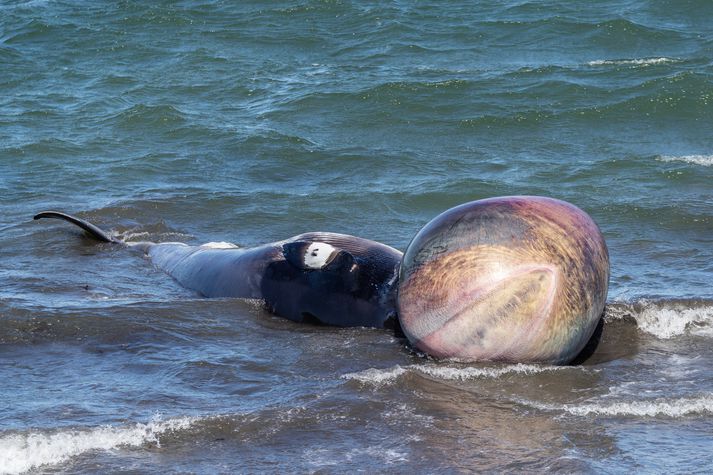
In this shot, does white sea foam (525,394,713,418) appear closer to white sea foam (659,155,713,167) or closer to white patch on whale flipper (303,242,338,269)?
white patch on whale flipper (303,242,338,269)

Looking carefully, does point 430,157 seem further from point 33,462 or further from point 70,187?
point 33,462

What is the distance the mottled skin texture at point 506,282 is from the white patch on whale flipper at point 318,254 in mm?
1109

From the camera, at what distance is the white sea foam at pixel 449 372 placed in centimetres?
613

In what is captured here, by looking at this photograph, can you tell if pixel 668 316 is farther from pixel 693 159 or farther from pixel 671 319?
pixel 693 159

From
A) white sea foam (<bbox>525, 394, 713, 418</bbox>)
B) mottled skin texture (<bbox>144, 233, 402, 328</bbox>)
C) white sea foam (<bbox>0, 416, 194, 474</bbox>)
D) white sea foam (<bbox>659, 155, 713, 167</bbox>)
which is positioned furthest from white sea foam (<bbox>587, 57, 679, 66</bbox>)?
white sea foam (<bbox>0, 416, 194, 474</bbox>)

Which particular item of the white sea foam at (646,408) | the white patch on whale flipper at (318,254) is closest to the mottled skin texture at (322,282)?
the white patch on whale flipper at (318,254)

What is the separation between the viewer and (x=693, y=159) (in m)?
13.3

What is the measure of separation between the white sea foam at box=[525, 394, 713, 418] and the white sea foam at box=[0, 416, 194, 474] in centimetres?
194

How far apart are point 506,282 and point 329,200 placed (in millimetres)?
6190

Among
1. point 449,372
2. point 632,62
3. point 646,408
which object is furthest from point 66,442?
point 632,62

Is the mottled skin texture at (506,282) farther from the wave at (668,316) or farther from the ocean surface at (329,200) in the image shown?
the wave at (668,316)

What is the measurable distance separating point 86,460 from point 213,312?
103 inches

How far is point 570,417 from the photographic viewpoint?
5645 mm

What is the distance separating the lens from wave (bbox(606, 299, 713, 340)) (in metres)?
7.24
